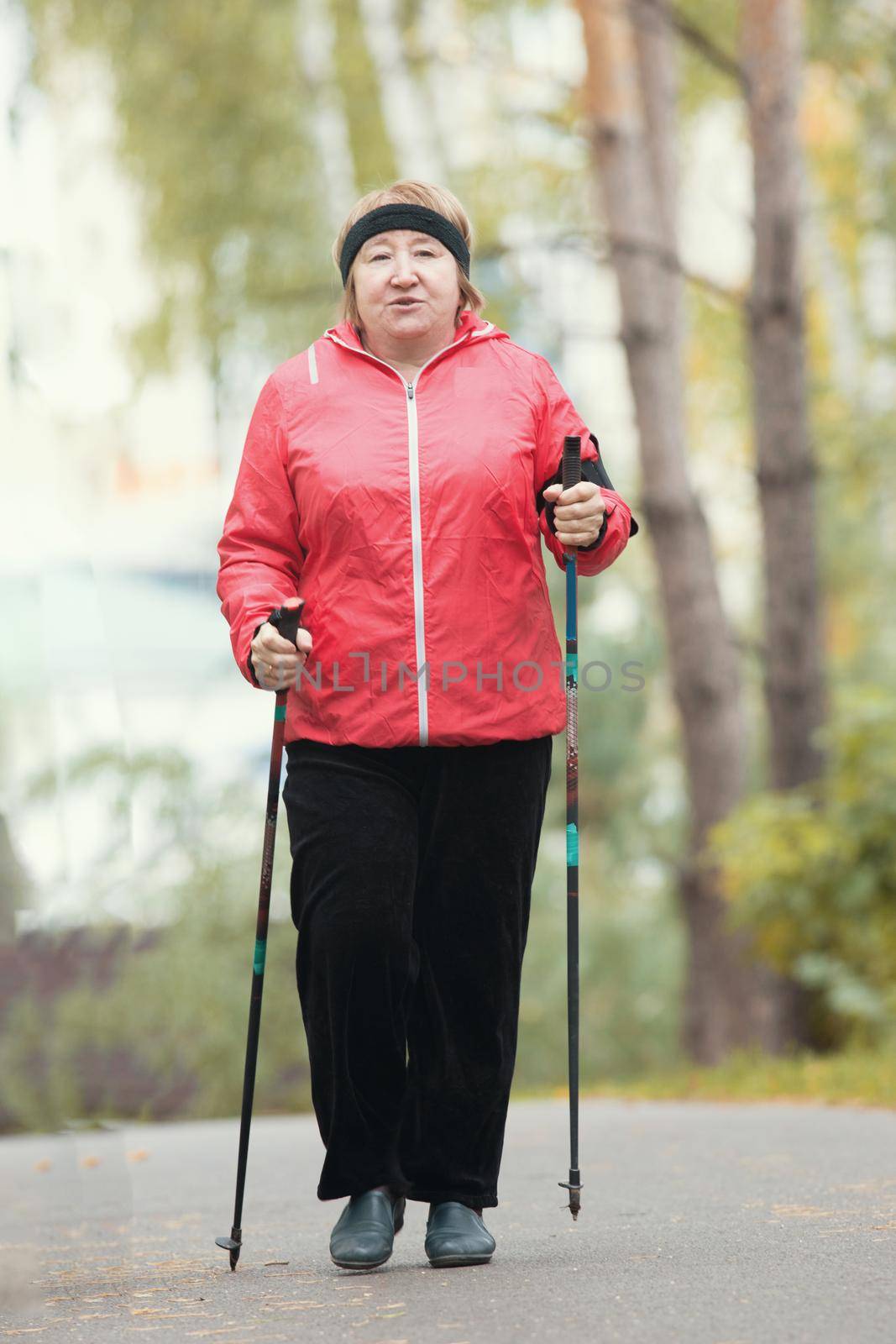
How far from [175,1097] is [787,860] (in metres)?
4.62

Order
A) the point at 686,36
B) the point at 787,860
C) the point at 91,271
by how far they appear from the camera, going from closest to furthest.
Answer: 1. the point at 787,860
2. the point at 686,36
3. the point at 91,271

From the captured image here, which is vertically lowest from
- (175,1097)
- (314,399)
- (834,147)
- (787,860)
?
(175,1097)

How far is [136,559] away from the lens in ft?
59.2

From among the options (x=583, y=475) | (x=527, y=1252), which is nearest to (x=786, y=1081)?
(x=527, y=1252)

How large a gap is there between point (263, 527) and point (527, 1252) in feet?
4.90

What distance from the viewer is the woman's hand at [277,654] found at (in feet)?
11.2

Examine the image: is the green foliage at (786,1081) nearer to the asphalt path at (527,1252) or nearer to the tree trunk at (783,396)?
the asphalt path at (527,1252)

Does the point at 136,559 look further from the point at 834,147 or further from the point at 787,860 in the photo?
the point at 787,860

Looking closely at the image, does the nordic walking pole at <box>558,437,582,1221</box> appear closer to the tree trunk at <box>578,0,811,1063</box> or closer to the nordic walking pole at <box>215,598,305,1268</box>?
the nordic walking pole at <box>215,598,305,1268</box>

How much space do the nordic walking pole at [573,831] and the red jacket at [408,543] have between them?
8cm

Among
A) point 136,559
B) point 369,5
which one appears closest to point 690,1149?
point 369,5

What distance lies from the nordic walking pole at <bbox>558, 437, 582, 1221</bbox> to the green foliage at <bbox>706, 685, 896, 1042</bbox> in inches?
221

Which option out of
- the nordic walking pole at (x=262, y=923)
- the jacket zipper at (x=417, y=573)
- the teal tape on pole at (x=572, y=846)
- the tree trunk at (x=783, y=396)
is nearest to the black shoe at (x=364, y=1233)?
the nordic walking pole at (x=262, y=923)

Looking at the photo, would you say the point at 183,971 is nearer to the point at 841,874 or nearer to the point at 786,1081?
the point at 841,874
